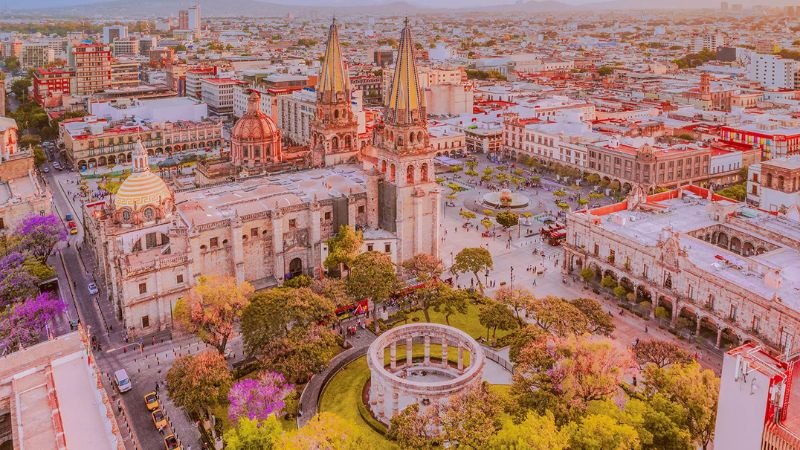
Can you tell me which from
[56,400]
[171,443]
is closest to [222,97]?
[171,443]

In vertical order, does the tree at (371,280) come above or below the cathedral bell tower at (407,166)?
below

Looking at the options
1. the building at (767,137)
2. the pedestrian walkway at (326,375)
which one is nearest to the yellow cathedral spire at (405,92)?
the pedestrian walkway at (326,375)

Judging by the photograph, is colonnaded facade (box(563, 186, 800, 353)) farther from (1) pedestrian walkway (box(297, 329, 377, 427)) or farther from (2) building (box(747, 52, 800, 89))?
(2) building (box(747, 52, 800, 89))

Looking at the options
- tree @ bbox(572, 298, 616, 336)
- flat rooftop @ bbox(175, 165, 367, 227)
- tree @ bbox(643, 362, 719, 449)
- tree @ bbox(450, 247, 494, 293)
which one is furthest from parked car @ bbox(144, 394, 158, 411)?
tree @ bbox(643, 362, 719, 449)

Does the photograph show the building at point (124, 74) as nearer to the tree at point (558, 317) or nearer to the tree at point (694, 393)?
the tree at point (558, 317)

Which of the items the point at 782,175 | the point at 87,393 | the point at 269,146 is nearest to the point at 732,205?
the point at 782,175

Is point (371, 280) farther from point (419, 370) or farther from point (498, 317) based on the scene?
point (498, 317)
